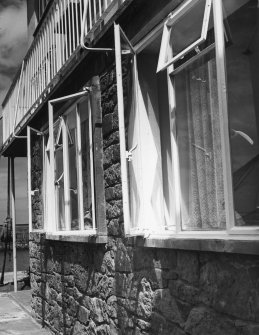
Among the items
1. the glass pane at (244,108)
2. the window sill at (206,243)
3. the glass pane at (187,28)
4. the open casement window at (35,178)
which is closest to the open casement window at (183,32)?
the glass pane at (187,28)

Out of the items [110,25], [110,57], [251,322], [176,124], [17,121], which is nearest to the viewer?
[251,322]

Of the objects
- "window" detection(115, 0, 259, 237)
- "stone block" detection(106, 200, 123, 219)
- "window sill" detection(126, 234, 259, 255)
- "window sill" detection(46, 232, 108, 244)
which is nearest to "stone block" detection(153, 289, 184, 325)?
"window sill" detection(126, 234, 259, 255)

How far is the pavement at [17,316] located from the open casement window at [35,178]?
4.75 feet

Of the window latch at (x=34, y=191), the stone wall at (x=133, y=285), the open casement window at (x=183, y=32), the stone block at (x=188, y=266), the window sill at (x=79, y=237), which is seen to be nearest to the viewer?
the stone wall at (x=133, y=285)

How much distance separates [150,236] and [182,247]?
25.2 inches

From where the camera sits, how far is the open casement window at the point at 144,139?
4520mm

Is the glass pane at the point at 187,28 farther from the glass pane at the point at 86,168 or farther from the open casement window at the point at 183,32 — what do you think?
the glass pane at the point at 86,168

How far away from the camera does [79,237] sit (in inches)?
228

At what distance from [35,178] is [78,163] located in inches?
114

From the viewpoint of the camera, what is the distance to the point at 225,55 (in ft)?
11.1

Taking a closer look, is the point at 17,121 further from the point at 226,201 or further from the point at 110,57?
the point at 226,201

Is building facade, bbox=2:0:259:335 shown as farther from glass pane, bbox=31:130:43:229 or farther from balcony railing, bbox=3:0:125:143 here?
glass pane, bbox=31:130:43:229

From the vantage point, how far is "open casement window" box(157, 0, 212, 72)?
3.73 metres

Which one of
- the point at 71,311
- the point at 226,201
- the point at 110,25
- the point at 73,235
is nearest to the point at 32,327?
the point at 71,311
